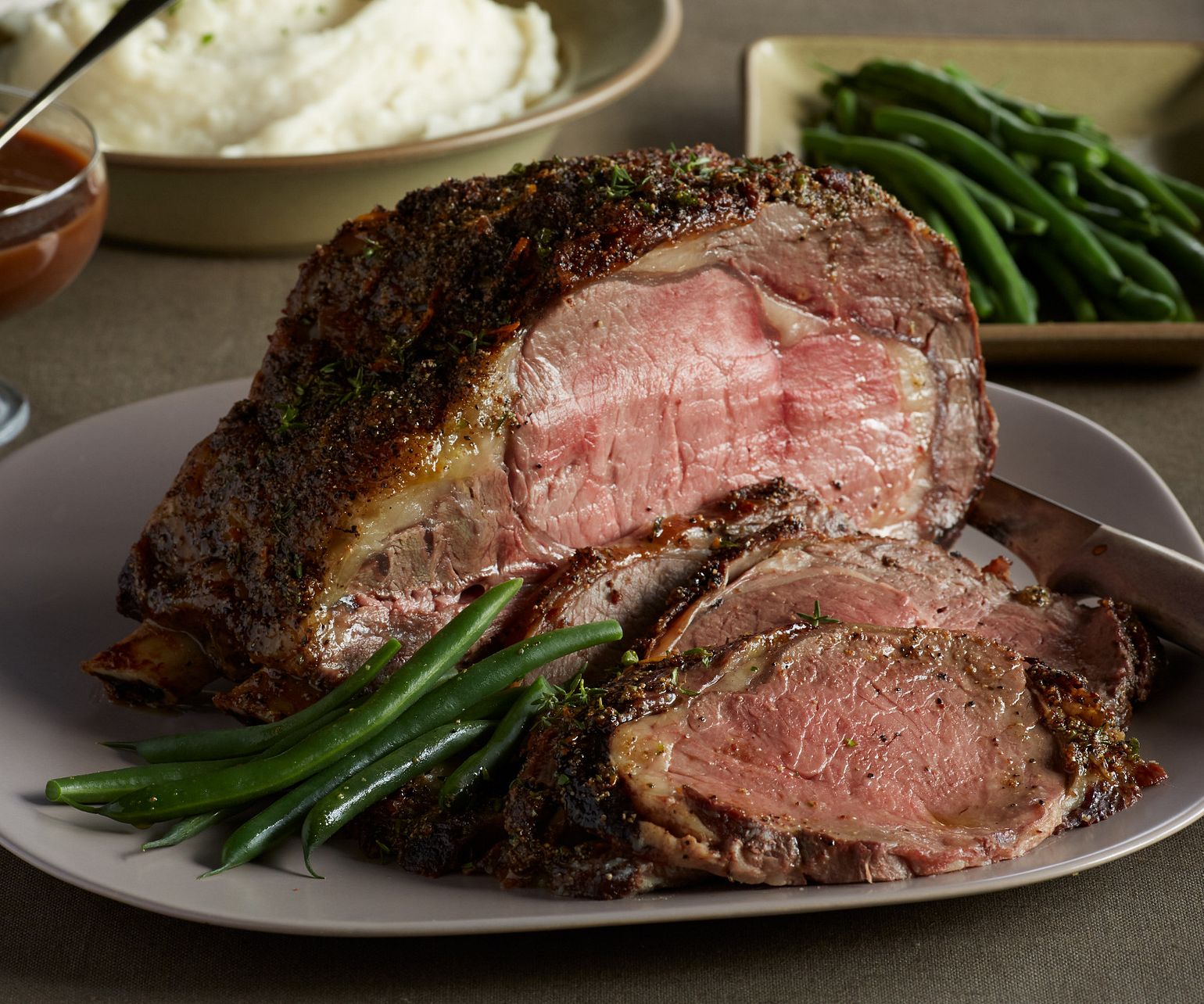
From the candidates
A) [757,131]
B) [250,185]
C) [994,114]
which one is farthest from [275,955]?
[994,114]

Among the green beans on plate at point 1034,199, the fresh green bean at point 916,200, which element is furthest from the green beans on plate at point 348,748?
the fresh green bean at point 916,200

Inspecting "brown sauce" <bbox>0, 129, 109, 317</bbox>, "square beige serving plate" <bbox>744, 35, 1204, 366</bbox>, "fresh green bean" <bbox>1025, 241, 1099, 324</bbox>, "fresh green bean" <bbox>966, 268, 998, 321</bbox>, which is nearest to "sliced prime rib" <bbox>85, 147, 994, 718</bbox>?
"brown sauce" <bbox>0, 129, 109, 317</bbox>

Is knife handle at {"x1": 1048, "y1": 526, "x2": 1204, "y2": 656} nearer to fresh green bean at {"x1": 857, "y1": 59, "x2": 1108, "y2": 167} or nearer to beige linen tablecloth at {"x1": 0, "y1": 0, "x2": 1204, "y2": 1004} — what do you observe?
beige linen tablecloth at {"x1": 0, "y1": 0, "x2": 1204, "y2": 1004}

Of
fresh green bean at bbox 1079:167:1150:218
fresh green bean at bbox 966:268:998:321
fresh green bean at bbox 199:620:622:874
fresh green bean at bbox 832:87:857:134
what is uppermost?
fresh green bean at bbox 199:620:622:874

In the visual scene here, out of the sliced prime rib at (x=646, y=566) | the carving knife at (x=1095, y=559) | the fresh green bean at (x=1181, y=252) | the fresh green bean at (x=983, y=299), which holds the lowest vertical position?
the fresh green bean at (x=1181, y=252)

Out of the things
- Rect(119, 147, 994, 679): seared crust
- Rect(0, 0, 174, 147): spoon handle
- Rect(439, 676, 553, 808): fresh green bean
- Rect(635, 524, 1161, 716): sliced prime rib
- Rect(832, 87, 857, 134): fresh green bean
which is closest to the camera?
Rect(439, 676, 553, 808): fresh green bean

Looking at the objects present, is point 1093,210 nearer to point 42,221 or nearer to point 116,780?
point 42,221

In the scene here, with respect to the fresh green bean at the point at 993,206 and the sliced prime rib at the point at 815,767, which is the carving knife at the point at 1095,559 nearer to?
the sliced prime rib at the point at 815,767

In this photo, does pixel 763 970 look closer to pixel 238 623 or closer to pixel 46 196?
pixel 238 623
